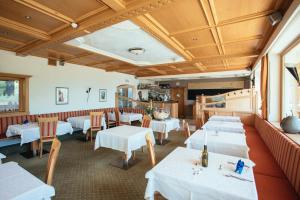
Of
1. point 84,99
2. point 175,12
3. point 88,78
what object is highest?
point 175,12

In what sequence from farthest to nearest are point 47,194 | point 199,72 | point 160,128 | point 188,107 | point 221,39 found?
point 188,107 < point 199,72 < point 160,128 < point 221,39 < point 47,194

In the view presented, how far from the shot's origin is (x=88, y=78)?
23.1 feet

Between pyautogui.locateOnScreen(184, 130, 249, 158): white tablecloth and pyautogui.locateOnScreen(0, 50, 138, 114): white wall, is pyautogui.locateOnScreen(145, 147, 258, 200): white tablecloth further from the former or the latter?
pyautogui.locateOnScreen(0, 50, 138, 114): white wall

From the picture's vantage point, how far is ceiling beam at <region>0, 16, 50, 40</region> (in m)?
2.84

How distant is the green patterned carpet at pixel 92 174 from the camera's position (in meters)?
2.54

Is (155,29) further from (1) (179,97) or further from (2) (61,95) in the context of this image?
(1) (179,97)

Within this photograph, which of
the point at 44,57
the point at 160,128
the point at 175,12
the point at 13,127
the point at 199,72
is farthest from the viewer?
the point at 199,72

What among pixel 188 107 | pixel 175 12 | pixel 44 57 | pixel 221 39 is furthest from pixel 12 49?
pixel 188 107

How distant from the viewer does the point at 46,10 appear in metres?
2.47

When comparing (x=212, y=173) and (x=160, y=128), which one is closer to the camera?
(x=212, y=173)

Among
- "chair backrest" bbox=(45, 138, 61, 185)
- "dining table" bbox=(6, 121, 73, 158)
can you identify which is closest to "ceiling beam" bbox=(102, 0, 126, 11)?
"chair backrest" bbox=(45, 138, 61, 185)

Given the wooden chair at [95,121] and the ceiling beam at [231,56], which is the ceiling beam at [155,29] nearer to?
the ceiling beam at [231,56]

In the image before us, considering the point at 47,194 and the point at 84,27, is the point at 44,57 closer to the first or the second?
the point at 84,27

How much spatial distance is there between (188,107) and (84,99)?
7.14m
